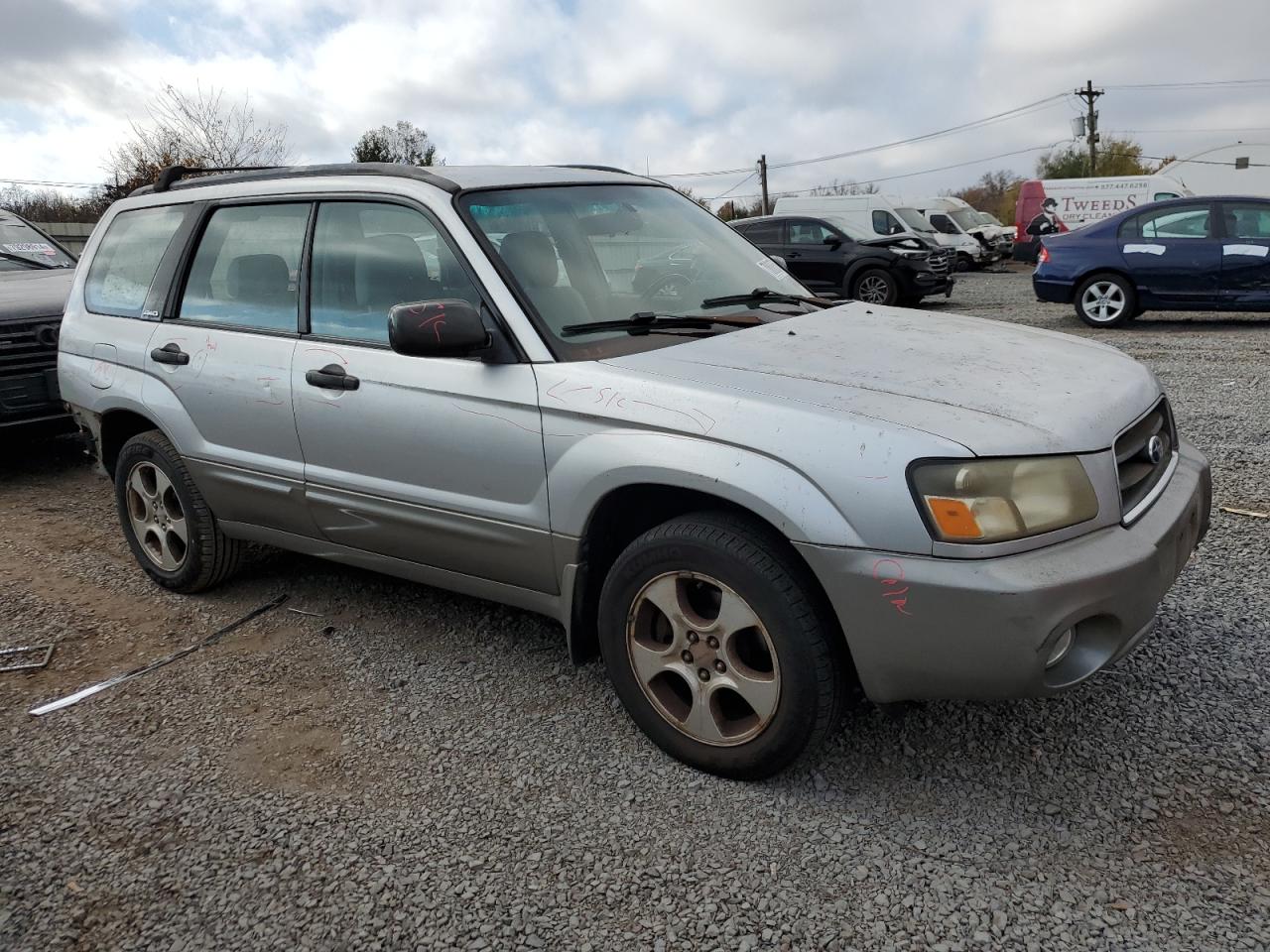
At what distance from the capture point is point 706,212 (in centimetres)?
420

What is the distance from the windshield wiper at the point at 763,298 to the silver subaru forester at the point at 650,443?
0.02 meters

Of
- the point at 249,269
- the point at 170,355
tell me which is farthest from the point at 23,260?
the point at 249,269

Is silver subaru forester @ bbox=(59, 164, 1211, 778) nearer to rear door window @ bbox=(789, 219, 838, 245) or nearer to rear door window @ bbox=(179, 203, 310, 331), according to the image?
rear door window @ bbox=(179, 203, 310, 331)

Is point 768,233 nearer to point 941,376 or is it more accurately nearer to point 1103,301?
point 1103,301

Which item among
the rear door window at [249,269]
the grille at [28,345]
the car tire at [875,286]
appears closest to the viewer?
the rear door window at [249,269]

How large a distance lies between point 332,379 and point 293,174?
1.02m

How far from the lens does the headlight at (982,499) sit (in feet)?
7.55

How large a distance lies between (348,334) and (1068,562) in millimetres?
2410

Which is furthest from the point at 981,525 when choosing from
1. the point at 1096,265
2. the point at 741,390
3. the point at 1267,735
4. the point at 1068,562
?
the point at 1096,265

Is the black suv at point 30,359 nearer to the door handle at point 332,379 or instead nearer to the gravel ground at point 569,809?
the gravel ground at point 569,809

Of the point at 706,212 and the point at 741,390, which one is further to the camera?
the point at 706,212

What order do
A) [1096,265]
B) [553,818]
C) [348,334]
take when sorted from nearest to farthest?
1. [553,818]
2. [348,334]
3. [1096,265]

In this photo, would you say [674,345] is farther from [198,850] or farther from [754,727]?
[198,850]

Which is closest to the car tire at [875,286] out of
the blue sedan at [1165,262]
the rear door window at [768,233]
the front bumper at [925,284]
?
the front bumper at [925,284]
